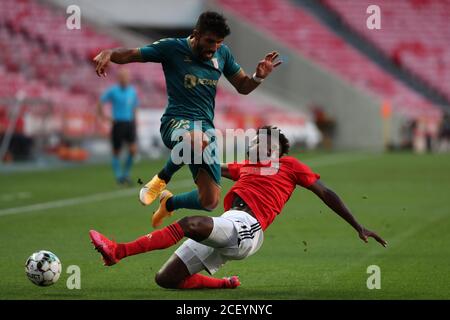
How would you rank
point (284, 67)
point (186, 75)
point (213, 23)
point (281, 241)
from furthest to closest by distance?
1. point (284, 67)
2. point (281, 241)
3. point (186, 75)
4. point (213, 23)

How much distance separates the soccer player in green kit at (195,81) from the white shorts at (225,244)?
727 millimetres

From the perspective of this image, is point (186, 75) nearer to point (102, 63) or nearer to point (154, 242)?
point (102, 63)

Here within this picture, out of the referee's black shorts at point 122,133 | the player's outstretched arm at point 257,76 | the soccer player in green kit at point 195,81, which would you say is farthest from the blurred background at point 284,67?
the soccer player in green kit at point 195,81

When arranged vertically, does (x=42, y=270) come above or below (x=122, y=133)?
above

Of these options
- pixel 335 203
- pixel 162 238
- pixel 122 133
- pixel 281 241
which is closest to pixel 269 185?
pixel 335 203

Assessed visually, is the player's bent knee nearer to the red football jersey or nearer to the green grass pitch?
the green grass pitch

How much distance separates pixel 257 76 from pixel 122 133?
1162cm

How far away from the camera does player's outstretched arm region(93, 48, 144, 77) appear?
8.84 metres

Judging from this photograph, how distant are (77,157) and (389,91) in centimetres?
1467

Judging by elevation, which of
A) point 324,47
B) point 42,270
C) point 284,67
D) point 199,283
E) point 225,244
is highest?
point 225,244

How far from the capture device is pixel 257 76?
9781mm

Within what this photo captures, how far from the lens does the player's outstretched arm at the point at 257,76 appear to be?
970cm

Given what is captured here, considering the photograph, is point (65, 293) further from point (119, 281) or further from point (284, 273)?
point (284, 273)

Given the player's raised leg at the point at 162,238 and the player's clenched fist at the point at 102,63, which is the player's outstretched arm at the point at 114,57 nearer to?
the player's clenched fist at the point at 102,63
